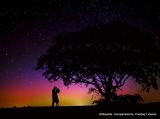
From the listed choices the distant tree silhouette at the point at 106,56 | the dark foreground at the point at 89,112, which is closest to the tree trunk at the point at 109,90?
the distant tree silhouette at the point at 106,56

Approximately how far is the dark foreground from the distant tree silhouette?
1603 cm

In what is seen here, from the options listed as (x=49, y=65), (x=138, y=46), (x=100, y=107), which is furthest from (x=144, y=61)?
(x=100, y=107)

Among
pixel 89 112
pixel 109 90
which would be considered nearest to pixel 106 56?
pixel 109 90

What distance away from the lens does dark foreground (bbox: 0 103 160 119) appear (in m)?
20.2

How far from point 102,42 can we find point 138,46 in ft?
13.2

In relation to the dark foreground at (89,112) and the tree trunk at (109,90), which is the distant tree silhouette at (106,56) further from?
the dark foreground at (89,112)

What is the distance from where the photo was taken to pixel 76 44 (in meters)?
42.4

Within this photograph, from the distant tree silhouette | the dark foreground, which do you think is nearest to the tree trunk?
the distant tree silhouette

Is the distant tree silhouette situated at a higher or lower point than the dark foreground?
higher

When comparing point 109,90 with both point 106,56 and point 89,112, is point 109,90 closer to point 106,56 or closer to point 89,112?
point 106,56

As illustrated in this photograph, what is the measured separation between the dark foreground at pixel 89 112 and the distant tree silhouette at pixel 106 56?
16028 mm

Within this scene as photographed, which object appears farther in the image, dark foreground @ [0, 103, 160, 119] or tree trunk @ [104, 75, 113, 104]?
tree trunk @ [104, 75, 113, 104]

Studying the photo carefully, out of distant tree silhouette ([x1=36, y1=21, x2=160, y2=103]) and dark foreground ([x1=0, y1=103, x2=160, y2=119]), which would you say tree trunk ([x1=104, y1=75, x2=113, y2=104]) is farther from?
dark foreground ([x1=0, y1=103, x2=160, y2=119])

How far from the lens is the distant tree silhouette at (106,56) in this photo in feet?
135
